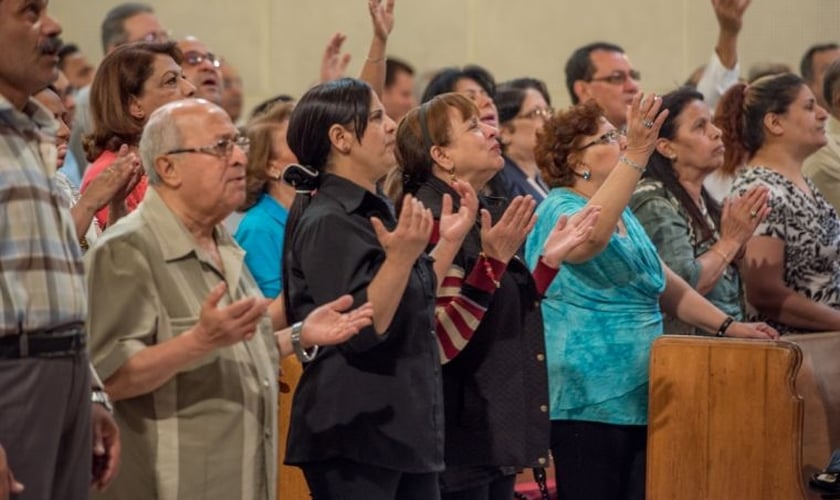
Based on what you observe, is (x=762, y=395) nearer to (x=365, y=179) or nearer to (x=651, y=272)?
(x=651, y=272)

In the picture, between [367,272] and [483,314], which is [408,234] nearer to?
[367,272]

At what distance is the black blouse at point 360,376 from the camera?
2895 millimetres

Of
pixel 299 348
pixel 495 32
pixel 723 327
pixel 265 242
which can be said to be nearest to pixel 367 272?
pixel 299 348

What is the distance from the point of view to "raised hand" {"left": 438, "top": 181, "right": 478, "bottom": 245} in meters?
3.17

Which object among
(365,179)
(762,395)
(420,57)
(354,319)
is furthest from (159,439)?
Answer: (420,57)

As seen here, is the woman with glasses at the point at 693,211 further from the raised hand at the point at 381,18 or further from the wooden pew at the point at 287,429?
the wooden pew at the point at 287,429

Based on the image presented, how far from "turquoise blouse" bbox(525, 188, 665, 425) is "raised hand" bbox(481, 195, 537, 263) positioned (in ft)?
1.69

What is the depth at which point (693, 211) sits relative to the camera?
437 centimetres

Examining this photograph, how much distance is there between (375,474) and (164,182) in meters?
0.70

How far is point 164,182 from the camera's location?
2691 millimetres

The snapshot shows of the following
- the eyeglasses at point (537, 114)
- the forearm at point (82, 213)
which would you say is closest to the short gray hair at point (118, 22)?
the eyeglasses at point (537, 114)

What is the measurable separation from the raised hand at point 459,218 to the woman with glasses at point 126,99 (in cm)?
79

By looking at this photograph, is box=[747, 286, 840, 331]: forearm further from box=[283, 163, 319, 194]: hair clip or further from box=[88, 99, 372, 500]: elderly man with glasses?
box=[88, 99, 372, 500]: elderly man with glasses

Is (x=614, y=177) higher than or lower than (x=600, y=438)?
higher
